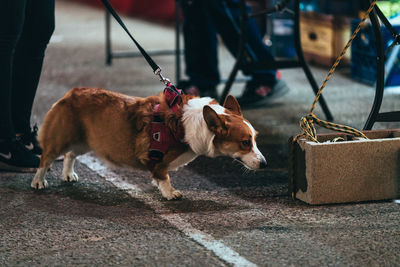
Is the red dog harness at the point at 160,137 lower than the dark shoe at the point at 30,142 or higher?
higher

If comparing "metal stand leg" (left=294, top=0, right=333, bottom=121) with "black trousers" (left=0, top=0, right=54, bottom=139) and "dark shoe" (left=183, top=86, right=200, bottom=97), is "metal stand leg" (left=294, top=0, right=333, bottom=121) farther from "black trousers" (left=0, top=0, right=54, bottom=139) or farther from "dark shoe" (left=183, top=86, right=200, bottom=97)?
"black trousers" (left=0, top=0, right=54, bottom=139)

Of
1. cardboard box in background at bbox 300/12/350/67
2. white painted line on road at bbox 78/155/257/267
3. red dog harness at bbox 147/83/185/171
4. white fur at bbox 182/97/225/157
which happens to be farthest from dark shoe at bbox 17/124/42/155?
cardboard box in background at bbox 300/12/350/67

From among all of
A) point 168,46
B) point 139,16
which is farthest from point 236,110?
point 139,16

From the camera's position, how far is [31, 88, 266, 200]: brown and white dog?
3.32 metres

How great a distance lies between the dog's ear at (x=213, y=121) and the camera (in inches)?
128

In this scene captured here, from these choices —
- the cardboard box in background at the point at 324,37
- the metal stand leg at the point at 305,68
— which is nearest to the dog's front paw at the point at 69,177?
the metal stand leg at the point at 305,68

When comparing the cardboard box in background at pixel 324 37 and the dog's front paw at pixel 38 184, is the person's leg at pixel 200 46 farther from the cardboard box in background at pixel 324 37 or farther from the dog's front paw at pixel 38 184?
the dog's front paw at pixel 38 184

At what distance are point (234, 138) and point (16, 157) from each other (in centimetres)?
139

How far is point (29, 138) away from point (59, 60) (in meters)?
3.98

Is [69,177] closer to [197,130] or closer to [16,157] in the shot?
[16,157]

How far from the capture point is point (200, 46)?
19.9 feet

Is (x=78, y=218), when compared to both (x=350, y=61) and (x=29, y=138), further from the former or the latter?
(x=350, y=61)

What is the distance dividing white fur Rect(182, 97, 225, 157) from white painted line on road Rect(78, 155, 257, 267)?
34 cm

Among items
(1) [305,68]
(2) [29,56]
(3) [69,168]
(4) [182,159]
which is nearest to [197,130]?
(4) [182,159]
